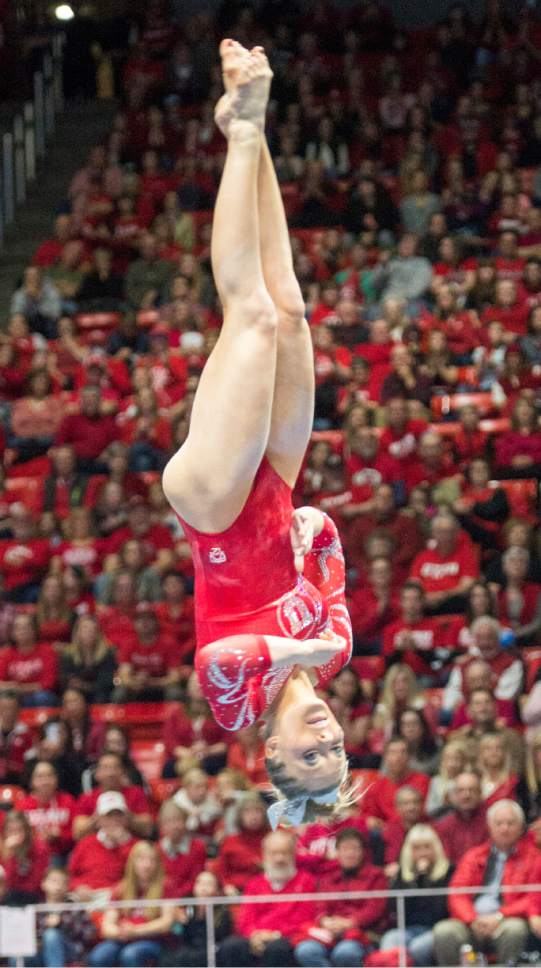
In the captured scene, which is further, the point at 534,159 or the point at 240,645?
the point at 534,159

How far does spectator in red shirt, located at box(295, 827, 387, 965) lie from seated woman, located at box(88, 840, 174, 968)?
0.66m

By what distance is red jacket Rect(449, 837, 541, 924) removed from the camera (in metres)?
7.68

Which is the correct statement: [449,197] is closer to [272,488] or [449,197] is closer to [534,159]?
[534,159]

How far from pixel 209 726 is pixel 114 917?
1.38 metres

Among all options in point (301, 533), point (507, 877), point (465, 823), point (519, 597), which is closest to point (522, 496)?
point (519, 597)

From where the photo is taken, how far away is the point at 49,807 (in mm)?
8898

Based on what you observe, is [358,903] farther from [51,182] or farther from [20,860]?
[51,182]

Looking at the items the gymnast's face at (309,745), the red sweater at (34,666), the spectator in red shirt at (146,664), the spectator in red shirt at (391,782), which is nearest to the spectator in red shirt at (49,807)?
the spectator in red shirt at (146,664)

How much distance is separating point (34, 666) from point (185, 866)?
203 centimetres

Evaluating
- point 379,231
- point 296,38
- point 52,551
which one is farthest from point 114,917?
point 296,38

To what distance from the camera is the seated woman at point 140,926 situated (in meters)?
7.96

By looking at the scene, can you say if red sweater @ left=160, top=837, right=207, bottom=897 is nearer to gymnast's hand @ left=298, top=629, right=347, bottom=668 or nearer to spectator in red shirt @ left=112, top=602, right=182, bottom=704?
spectator in red shirt @ left=112, top=602, right=182, bottom=704

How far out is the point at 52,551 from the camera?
10.8 meters

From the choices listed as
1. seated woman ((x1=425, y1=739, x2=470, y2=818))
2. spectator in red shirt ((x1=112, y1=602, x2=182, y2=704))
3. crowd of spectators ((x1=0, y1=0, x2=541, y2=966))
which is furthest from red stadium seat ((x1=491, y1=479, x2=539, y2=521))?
spectator in red shirt ((x1=112, y1=602, x2=182, y2=704))
